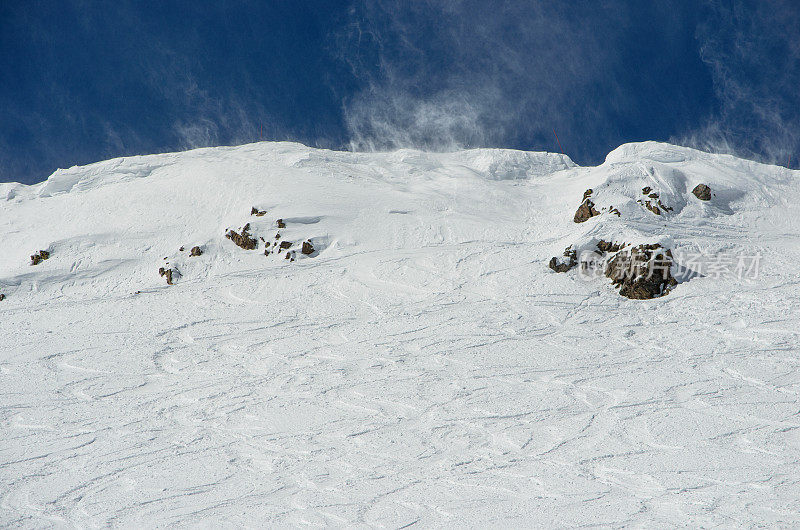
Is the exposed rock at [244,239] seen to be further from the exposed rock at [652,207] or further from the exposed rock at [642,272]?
the exposed rock at [652,207]

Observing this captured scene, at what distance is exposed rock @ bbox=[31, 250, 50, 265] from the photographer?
25.0 m

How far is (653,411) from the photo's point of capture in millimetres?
10258

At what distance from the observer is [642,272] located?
17.5 metres

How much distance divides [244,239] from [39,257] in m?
10.0

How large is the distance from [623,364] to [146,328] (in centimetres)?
1412

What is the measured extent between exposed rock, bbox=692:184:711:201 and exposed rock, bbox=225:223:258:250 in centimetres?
2106

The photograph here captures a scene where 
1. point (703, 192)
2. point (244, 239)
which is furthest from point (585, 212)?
point (244, 239)

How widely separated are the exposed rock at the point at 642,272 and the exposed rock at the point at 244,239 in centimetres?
1503

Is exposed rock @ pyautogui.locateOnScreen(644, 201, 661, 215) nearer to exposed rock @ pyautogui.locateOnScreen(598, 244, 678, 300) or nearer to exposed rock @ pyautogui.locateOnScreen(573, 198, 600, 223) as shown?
exposed rock @ pyautogui.locateOnScreen(573, 198, 600, 223)

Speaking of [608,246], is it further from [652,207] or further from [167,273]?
[167,273]

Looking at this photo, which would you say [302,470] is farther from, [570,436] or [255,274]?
[255,274]

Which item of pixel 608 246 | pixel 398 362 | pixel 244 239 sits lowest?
pixel 398 362

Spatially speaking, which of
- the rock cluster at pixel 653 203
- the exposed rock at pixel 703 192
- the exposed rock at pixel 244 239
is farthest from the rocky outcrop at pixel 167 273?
the exposed rock at pixel 703 192

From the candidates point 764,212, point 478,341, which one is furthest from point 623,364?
point 764,212
